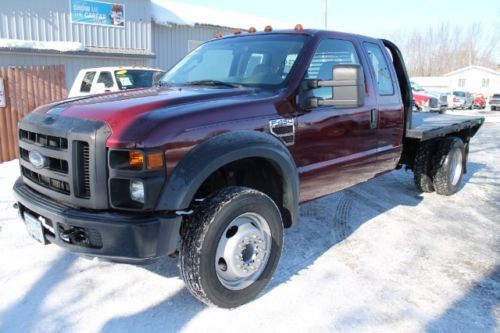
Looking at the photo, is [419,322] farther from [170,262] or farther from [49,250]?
[49,250]

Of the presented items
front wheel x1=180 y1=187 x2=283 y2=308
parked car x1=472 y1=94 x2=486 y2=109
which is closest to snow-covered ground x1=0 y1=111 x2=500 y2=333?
front wheel x1=180 y1=187 x2=283 y2=308

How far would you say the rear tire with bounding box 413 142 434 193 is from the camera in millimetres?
6102

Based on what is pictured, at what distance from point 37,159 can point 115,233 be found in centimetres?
90

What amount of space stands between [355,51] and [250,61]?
1.14m

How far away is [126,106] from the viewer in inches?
115

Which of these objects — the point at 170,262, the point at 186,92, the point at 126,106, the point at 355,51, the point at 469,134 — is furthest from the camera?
the point at 469,134

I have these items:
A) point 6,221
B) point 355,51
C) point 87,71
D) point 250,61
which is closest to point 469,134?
point 355,51

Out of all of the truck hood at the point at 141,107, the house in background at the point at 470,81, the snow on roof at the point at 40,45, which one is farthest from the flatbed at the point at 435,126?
the house in background at the point at 470,81

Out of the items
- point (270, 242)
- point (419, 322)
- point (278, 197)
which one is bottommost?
point (419, 322)

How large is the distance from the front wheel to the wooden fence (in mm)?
6802

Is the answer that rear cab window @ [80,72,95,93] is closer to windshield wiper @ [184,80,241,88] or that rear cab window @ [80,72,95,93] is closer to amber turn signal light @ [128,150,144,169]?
windshield wiper @ [184,80,241,88]

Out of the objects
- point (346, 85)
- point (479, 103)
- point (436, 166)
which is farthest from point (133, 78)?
point (479, 103)

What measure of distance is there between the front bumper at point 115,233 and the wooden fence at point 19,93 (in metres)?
6.49

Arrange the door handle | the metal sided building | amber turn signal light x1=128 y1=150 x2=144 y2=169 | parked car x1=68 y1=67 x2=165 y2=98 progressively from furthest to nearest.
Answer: the metal sided building → parked car x1=68 y1=67 x2=165 y2=98 → the door handle → amber turn signal light x1=128 y1=150 x2=144 y2=169
